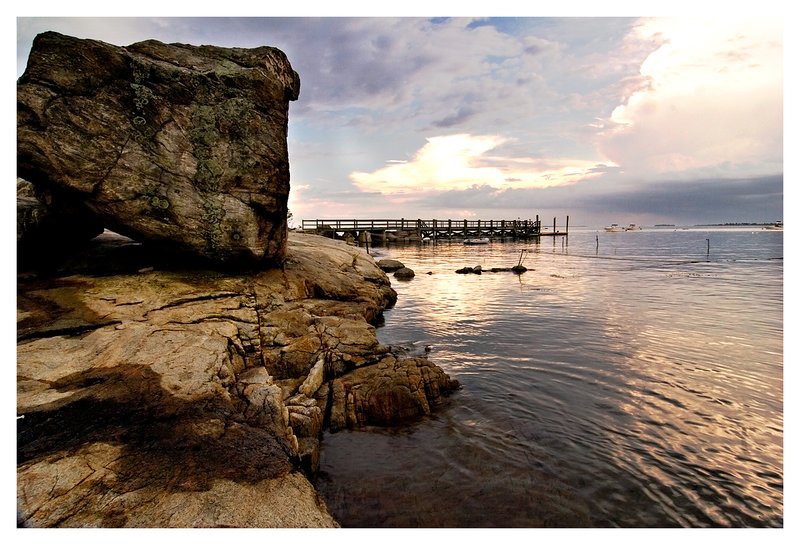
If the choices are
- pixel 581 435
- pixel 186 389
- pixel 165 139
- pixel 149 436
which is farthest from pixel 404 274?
pixel 149 436

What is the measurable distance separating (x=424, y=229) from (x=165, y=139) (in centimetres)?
6102

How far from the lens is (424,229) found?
6738 cm

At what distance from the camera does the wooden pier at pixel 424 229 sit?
5322 cm

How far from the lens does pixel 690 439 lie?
6.62m

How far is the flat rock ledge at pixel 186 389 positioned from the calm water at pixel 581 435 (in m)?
0.93

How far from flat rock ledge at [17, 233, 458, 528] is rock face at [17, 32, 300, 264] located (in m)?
1.21

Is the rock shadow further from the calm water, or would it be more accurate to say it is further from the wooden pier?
the wooden pier

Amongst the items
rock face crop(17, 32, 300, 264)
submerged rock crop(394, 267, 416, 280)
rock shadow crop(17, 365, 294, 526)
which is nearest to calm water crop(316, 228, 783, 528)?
rock shadow crop(17, 365, 294, 526)

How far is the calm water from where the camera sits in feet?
16.5

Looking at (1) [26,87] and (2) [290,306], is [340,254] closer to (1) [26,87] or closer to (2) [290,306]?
(2) [290,306]

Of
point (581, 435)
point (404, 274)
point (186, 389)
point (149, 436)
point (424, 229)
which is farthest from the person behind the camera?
point (424, 229)

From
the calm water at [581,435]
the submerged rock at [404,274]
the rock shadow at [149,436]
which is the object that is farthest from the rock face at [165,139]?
the submerged rock at [404,274]

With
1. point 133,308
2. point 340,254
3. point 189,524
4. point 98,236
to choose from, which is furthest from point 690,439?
point 98,236

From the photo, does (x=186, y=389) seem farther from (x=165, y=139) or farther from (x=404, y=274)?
(x=404, y=274)
